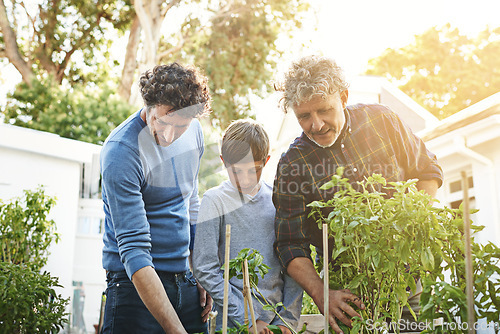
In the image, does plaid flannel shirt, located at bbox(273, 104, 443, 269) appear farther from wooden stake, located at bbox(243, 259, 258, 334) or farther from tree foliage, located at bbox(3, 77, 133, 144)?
tree foliage, located at bbox(3, 77, 133, 144)

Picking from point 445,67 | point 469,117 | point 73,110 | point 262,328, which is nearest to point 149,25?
point 73,110

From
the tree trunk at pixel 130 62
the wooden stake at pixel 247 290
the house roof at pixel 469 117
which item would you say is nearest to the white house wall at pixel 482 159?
the house roof at pixel 469 117

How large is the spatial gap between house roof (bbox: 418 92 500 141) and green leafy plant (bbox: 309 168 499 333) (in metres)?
3.34

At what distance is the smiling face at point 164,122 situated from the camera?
1774mm

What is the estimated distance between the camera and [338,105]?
70.8 inches

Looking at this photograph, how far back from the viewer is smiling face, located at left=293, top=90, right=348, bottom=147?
68.9 inches

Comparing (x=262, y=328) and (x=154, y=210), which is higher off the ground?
(x=154, y=210)

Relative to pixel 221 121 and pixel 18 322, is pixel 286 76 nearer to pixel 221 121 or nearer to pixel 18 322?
A: pixel 18 322

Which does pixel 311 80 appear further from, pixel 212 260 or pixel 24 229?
pixel 24 229

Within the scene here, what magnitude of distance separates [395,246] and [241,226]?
94cm

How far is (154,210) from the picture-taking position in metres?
1.92

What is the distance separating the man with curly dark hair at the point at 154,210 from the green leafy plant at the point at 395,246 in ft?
1.91

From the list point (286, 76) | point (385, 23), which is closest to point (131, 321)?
point (286, 76)

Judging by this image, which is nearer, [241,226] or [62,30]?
[241,226]
